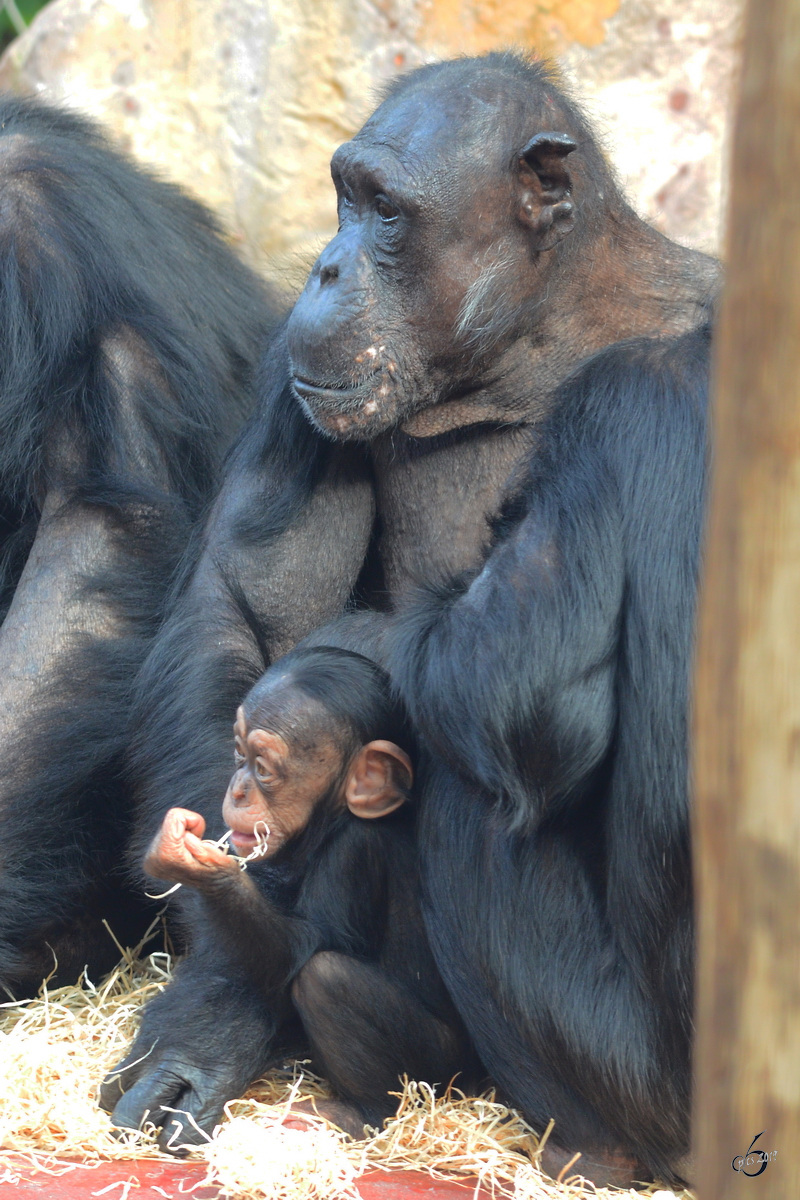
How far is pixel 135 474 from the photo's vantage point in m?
3.74

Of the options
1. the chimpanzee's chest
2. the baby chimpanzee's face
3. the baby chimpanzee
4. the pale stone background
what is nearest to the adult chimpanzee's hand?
the baby chimpanzee

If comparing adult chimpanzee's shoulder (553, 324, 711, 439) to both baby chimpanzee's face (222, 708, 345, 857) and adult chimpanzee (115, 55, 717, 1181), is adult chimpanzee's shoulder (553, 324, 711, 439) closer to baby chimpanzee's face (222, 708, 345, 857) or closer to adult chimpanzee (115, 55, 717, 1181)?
adult chimpanzee (115, 55, 717, 1181)

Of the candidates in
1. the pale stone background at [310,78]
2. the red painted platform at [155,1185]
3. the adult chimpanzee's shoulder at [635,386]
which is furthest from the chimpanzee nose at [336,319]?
the pale stone background at [310,78]

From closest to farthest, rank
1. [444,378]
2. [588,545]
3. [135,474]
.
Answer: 1. [588,545]
2. [444,378]
3. [135,474]

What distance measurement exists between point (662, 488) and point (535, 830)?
0.65 m

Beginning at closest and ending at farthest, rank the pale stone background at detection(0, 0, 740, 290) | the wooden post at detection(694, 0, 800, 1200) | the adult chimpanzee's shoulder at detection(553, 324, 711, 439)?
the wooden post at detection(694, 0, 800, 1200)
the adult chimpanzee's shoulder at detection(553, 324, 711, 439)
the pale stone background at detection(0, 0, 740, 290)

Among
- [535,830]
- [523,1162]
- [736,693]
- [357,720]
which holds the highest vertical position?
[736,693]

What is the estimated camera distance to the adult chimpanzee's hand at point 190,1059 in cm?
279

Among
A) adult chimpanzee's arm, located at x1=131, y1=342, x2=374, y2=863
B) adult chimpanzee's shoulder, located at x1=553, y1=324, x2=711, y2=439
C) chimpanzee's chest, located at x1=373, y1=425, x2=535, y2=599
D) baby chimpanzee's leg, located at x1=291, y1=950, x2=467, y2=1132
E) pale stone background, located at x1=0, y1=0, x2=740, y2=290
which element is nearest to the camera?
adult chimpanzee's shoulder, located at x1=553, y1=324, x2=711, y2=439

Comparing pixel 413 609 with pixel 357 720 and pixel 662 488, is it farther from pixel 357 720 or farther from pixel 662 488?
pixel 662 488

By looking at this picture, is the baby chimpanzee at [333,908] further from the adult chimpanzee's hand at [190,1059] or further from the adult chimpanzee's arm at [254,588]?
the adult chimpanzee's arm at [254,588]

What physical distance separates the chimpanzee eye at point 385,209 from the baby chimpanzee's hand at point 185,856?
50.9 inches

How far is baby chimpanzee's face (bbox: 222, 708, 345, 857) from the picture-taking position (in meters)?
2.82

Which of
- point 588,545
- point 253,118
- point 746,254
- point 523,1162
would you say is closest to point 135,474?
point 588,545
